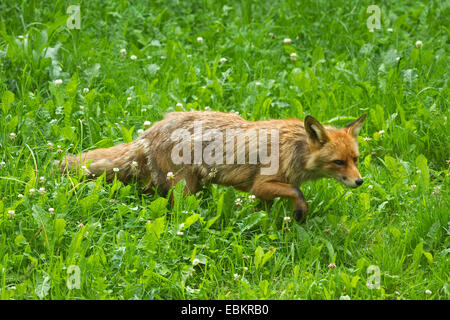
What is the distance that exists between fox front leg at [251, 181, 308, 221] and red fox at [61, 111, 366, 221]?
10 mm

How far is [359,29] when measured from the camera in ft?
32.5

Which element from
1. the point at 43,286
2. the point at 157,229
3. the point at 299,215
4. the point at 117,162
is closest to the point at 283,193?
the point at 299,215

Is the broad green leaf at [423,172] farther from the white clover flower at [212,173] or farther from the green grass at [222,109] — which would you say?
the white clover flower at [212,173]

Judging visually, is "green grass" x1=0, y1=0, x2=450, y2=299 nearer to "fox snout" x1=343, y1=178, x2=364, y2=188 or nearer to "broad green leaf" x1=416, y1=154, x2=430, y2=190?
"broad green leaf" x1=416, y1=154, x2=430, y2=190

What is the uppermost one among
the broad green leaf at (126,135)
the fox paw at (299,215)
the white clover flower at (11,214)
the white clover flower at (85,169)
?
the broad green leaf at (126,135)

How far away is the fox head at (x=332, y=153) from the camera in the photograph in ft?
20.6

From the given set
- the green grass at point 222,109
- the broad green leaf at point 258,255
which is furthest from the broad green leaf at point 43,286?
the broad green leaf at point 258,255

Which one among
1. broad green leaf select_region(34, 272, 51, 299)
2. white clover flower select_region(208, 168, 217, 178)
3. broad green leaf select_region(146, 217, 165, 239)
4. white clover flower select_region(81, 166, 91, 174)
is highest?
white clover flower select_region(81, 166, 91, 174)

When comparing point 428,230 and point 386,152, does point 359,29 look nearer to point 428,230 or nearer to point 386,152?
point 386,152

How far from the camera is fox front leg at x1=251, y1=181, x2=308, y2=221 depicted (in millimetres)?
6258

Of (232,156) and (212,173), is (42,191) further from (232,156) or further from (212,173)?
(232,156)

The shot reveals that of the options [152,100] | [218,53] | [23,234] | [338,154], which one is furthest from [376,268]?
[218,53]

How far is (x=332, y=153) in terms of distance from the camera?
6.32 m

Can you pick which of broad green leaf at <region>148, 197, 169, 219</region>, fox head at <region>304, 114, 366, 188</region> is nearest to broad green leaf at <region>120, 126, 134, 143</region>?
broad green leaf at <region>148, 197, 169, 219</region>
